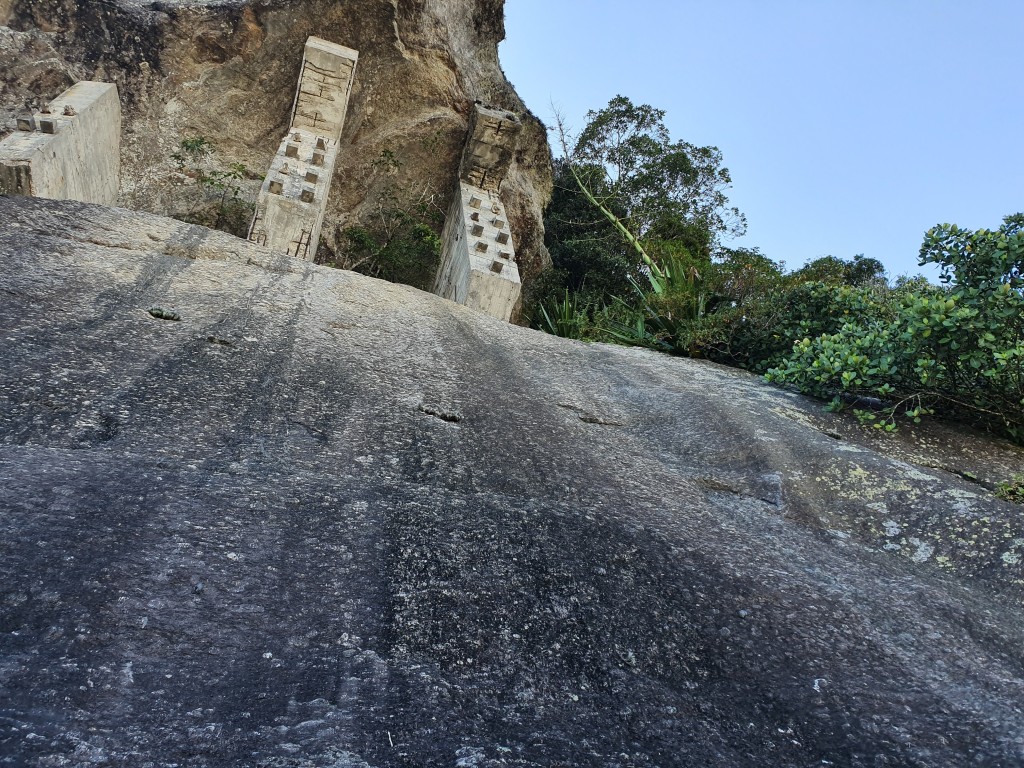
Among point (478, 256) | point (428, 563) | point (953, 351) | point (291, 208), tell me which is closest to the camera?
point (428, 563)

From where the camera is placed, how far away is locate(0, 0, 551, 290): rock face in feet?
39.9

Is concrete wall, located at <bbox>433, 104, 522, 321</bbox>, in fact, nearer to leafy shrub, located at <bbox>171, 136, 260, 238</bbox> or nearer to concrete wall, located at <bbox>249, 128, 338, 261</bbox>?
concrete wall, located at <bbox>249, 128, 338, 261</bbox>

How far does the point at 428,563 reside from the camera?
10.6ft

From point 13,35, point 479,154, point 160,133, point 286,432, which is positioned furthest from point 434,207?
point 286,432

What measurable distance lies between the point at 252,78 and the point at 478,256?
5.39m

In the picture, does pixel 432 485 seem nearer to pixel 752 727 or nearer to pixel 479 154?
pixel 752 727

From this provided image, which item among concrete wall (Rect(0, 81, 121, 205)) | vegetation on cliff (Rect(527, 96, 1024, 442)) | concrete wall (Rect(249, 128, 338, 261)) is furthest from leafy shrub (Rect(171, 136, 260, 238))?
vegetation on cliff (Rect(527, 96, 1024, 442))

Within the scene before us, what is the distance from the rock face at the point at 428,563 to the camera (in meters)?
2.44

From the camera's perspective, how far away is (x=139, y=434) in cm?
378

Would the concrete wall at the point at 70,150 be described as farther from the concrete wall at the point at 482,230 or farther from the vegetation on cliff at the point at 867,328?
the vegetation on cliff at the point at 867,328

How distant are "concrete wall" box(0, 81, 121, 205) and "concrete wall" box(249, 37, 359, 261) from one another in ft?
7.25

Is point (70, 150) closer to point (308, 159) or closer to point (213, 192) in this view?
point (213, 192)

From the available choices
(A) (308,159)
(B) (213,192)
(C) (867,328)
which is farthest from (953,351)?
(B) (213,192)

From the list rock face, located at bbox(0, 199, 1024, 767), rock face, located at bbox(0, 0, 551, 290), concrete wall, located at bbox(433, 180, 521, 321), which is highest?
rock face, located at bbox(0, 0, 551, 290)
